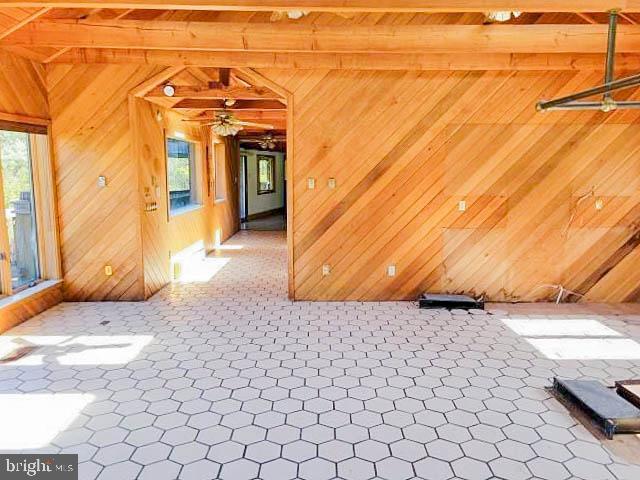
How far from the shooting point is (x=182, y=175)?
8.27m

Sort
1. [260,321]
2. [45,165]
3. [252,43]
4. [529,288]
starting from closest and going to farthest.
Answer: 1. [252,43]
2. [260,321]
3. [45,165]
4. [529,288]

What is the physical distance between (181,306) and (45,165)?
220 cm

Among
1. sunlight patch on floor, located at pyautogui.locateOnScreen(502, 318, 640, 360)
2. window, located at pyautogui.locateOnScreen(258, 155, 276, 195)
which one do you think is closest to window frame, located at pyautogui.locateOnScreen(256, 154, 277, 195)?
window, located at pyautogui.locateOnScreen(258, 155, 276, 195)

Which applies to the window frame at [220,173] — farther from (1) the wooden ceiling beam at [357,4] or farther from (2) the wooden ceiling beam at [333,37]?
(1) the wooden ceiling beam at [357,4]

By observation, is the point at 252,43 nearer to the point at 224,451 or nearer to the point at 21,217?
the point at 21,217

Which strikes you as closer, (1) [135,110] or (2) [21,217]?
(2) [21,217]

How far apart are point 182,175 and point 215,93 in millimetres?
3043

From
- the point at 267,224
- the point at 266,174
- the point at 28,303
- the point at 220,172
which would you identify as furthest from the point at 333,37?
the point at 266,174

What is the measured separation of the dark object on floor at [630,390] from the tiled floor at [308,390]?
15.6 inches

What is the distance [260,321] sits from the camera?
4957 millimetres

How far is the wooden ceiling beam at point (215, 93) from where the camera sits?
5516 millimetres

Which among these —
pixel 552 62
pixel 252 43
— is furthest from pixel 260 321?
pixel 552 62

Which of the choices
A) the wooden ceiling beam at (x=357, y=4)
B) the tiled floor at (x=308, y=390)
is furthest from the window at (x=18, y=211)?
the wooden ceiling beam at (x=357, y=4)

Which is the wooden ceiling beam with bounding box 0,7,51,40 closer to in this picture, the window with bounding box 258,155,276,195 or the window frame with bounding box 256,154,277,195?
the window frame with bounding box 256,154,277,195
